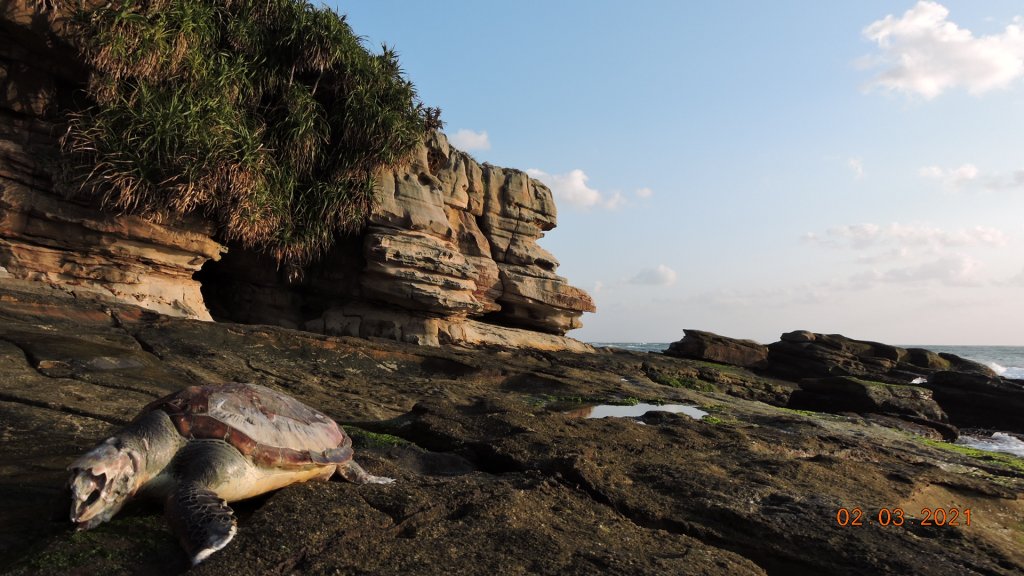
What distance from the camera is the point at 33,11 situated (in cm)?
1124

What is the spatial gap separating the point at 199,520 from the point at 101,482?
58 centimetres

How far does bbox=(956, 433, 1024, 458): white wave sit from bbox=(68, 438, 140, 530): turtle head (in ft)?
58.8

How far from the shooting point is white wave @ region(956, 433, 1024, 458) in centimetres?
1495

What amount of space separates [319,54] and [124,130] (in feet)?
17.4

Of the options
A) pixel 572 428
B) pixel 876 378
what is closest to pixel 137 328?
pixel 572 428

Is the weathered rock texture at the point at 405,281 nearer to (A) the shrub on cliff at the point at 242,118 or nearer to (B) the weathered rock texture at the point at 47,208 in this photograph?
(A) the shrub on cliff at the point at 242,118

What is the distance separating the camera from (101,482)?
9.75ft

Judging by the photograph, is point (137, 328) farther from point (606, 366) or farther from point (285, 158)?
point (606, 366)

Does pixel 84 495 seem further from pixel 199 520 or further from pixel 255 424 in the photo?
pixel 255 424

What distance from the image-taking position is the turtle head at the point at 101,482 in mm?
2896

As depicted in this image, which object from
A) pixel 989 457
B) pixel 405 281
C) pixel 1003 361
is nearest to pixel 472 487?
pixel 989 457

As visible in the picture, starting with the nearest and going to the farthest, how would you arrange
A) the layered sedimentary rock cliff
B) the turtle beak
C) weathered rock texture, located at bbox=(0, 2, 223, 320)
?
the turtle beak < weathered rock texture, located at bbox=(0, 2, 223, 320) < the layered sedimentary rock cliff

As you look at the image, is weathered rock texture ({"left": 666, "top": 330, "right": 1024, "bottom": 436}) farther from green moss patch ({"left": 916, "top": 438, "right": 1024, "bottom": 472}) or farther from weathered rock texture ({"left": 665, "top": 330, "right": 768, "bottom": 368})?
green moss patch ({"left": 916, "top": 438, "right": 1024, "bottom": 472})
